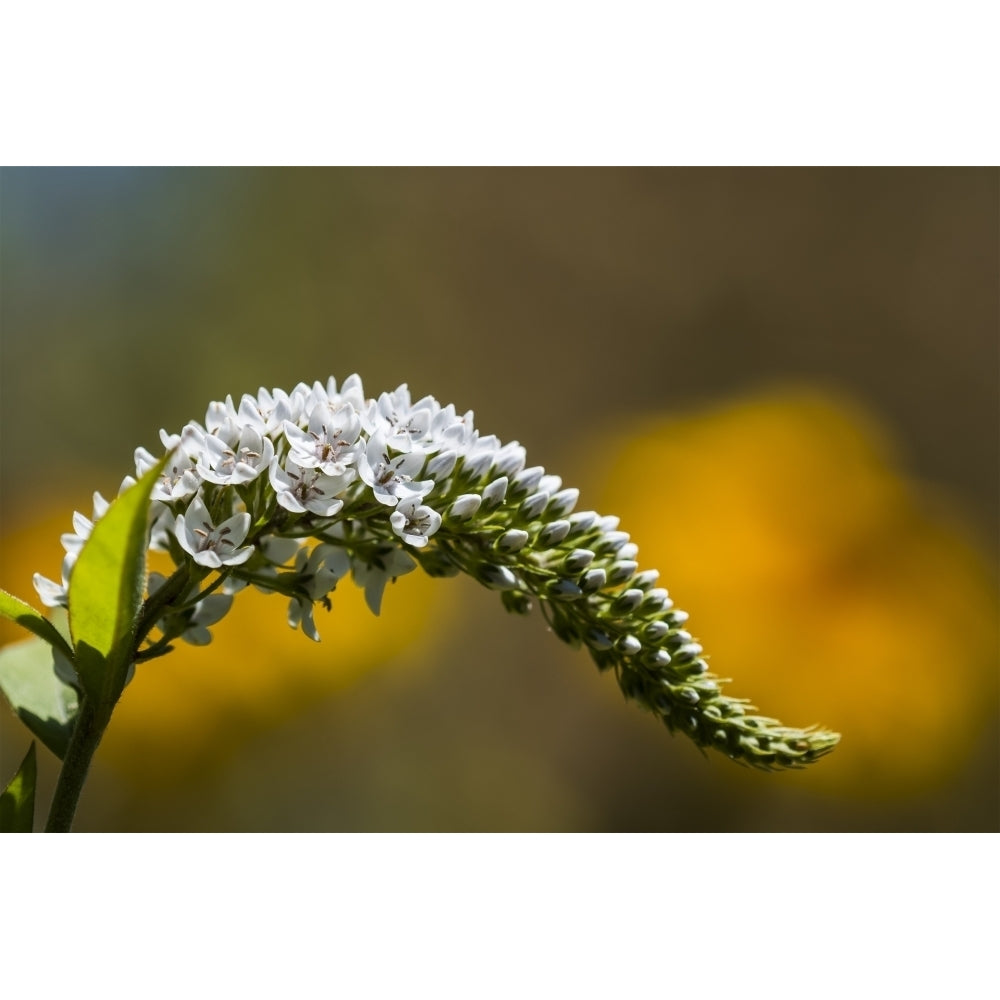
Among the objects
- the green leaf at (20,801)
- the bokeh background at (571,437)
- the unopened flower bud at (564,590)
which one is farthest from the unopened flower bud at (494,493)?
the bokeh background at (571,437)

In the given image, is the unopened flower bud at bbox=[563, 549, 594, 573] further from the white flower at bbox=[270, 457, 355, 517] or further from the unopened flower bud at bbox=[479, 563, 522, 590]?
the white flower at bbox=[270, 457, 355, 517]

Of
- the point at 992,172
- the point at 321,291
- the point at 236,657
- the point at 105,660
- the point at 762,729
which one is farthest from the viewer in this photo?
the point at 321,291

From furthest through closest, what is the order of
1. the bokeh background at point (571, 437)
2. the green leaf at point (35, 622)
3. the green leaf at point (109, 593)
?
the bokeh background at point (571, 437)
the green leaf at point (35, 622)
the green leaf at point (109, 593)

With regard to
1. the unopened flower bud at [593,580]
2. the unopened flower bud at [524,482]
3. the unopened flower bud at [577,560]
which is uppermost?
the unopened flower bud at [524,482]

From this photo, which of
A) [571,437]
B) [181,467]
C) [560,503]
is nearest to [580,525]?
[560,503]

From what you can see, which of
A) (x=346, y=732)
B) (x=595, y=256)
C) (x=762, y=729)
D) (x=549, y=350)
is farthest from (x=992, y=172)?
(x=762, y=729)

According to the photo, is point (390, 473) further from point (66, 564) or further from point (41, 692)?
point (41, 692)

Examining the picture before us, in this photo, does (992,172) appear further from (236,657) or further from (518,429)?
(236,657)

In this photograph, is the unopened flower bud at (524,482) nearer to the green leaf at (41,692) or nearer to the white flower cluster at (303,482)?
the white flower cluster at (303,482)
